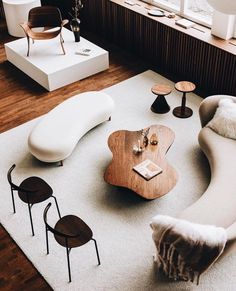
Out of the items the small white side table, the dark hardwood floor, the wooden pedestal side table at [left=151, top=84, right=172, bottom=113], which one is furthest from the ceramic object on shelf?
the small white side table

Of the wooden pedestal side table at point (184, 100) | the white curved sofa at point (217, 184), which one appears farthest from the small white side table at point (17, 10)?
the white curved sofa at point (217, 184)

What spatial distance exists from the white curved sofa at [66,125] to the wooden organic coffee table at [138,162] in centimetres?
43

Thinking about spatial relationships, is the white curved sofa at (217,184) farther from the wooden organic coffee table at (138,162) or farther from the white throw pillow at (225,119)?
the wooden organic coffee table at (138,162)

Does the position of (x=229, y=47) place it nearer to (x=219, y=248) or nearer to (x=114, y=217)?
(x=114, y=217)

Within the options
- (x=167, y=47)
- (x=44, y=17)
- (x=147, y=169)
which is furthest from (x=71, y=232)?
(x=44, y=17)

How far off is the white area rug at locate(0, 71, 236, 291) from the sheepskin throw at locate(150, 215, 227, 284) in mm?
381

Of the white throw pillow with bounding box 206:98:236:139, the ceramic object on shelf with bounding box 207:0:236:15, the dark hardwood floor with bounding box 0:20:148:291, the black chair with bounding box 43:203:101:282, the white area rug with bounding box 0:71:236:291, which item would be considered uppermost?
the ceramic object on shelf with bounding box 207:0:236:15

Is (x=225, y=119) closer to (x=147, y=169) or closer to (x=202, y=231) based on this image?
(x=147, y=169)

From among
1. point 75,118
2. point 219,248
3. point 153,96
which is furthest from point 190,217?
point 153,96

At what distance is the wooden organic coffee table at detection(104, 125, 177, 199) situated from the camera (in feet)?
14.6

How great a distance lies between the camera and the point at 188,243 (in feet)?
11.1

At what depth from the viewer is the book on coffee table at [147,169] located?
14.9ft

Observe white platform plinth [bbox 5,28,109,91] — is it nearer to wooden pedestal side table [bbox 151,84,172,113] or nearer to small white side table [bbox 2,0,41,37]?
small white side table [bbox 2,0,41,37]

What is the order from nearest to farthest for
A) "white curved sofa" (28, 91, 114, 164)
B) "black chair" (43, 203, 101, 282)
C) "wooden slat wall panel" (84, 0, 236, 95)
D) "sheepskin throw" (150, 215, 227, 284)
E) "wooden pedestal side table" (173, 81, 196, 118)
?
"sheepskin throw" (150, 215, 227, 284) → "black chair" (43, 203, 101, 282) → "white curved sofa" (28, 91, 114, 164) → "wooden pedestal side table" (173, 81, 196, 118) → "wooden slat wall panel" (84, 0, 236, 95)
